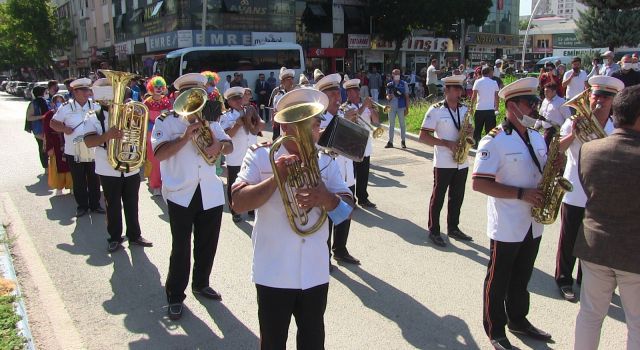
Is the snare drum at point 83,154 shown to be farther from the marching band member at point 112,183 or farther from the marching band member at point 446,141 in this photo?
the marching band member at point 446,141

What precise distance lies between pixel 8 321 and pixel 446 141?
14.7 ft

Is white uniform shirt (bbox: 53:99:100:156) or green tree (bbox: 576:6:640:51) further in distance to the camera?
green tree (bbox: 576:6:640:51)

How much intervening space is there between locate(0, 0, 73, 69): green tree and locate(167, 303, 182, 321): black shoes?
5035 centimetres

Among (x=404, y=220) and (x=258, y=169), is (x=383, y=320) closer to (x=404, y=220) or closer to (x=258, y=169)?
(x=258, y=169)

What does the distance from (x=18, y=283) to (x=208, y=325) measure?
2.12 metres

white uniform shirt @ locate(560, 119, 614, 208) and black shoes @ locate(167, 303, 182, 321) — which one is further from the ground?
white uniform shirt @ locate(560, 119, 614, 208)

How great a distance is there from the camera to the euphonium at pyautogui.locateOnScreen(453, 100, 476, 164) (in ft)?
19.1

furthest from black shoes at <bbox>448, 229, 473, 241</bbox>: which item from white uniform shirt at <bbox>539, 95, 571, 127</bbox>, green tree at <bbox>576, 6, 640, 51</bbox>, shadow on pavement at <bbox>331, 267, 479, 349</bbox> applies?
green tree at <bbox>576, 6, 640, 51</bbox>

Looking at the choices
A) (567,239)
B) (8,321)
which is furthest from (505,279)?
(8,321)

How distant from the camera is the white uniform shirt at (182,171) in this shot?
14.2 ft

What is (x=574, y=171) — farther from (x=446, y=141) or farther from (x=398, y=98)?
(x=398, y=98)

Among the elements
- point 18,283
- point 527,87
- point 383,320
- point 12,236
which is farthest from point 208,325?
point 12,236

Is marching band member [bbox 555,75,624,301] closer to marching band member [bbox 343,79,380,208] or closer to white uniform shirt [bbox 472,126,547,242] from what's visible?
white uniform shirt [bbox 472,126,547,242]

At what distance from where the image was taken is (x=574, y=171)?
4.50 metres
